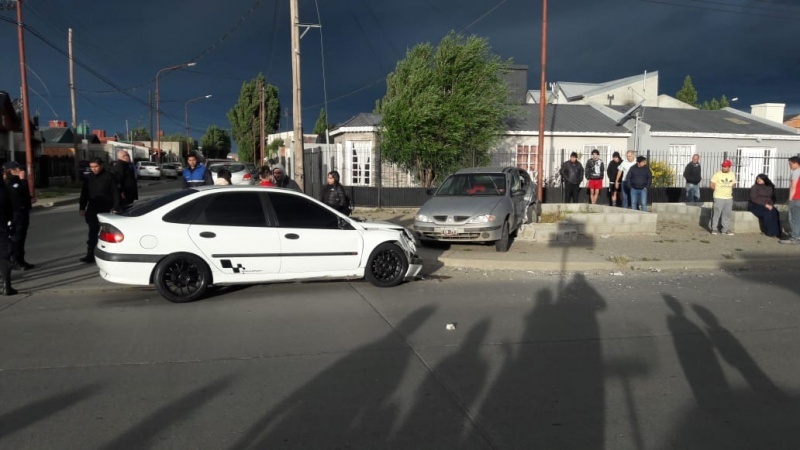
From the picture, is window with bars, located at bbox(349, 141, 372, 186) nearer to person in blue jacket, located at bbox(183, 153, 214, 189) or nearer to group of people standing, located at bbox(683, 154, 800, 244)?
person in blue jacket, located at bbox(183, 153, 214, 189)

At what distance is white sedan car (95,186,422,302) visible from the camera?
7.69 meters

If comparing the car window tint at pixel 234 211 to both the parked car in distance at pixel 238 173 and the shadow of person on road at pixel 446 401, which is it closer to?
the shadow of person on road at pixel 446 401

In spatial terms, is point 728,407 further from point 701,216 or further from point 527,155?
point 527,155

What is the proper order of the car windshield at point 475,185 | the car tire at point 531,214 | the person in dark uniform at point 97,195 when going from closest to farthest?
the person in dark uniform at point 97,195 < the car windshield at point 475,185 < the car tire at point 531,214

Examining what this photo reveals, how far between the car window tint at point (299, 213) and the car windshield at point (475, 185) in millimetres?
4670

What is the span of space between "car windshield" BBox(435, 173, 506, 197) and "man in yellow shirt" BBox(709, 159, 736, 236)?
15.8 ft

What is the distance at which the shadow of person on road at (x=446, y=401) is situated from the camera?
4.11 meters

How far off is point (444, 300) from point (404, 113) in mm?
12640

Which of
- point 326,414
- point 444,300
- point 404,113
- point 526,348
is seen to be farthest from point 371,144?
point 326,414

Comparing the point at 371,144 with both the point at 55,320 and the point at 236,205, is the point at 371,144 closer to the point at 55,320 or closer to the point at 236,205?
the point at 236,205

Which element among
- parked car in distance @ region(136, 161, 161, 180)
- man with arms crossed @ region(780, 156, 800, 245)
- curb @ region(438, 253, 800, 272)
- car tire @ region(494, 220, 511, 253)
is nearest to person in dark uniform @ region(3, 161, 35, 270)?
curb @ region(438, 253, 800, 272)

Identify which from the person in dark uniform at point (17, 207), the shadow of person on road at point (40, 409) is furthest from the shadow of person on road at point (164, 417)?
the person in dark uniform at point (17, 207)

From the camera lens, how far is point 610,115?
2806cm

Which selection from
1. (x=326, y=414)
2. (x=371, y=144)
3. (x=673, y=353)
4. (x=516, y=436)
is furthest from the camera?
(x=371, y=144)
